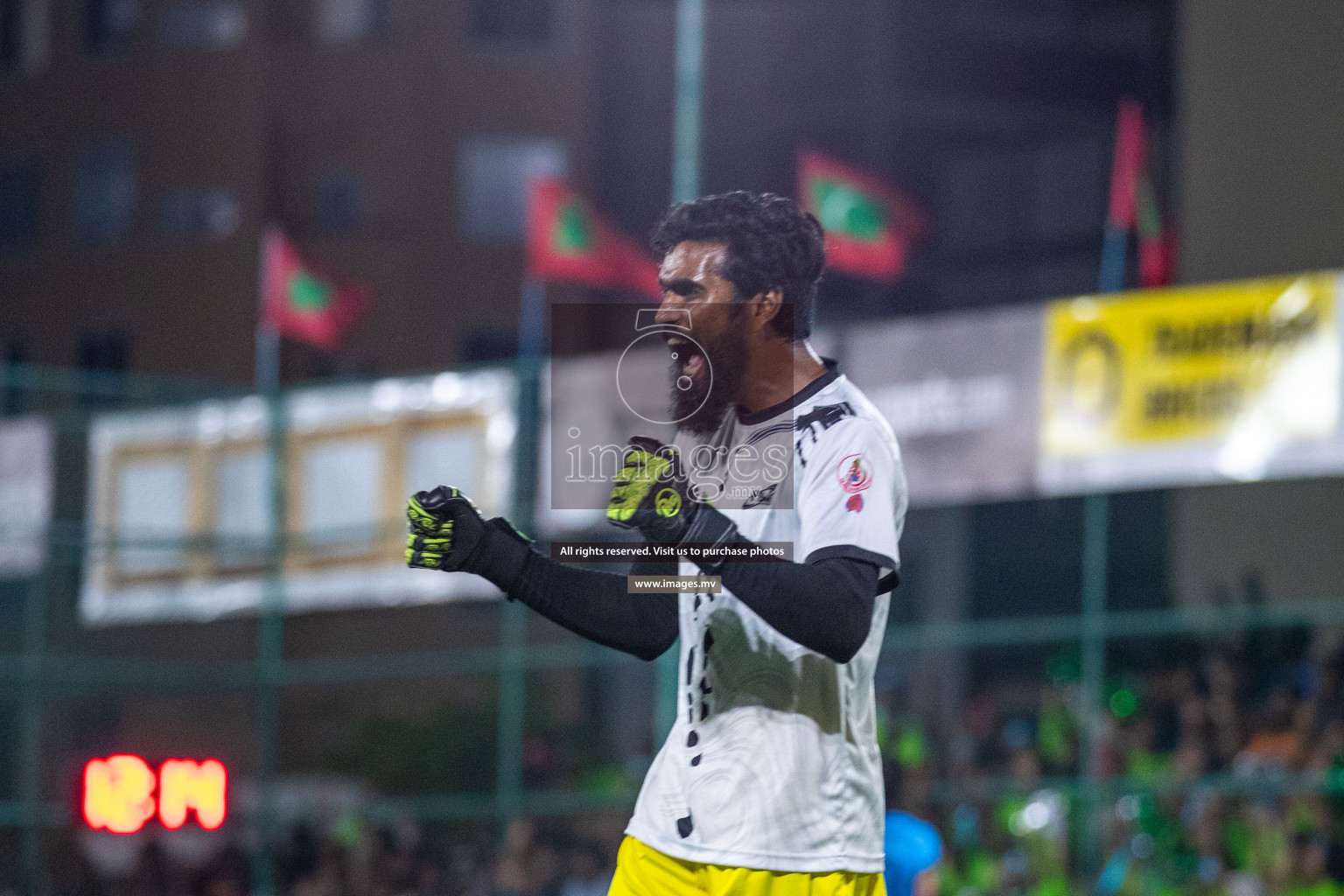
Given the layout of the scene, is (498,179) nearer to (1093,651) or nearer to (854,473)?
(1093,651)

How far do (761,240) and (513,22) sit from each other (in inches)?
960

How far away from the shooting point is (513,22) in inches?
1043

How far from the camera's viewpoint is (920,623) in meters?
14.8

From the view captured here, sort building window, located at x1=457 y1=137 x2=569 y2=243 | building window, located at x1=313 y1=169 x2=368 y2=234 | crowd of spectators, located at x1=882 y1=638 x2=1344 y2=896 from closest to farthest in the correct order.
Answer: crowd of spectators, located at x1=882 y1=638 x2=1344 y2=896
building window, located at x1=457 y1=137 x2=569 y2=243
building window, located at x1=313 y1=169 x2=368 y2=234

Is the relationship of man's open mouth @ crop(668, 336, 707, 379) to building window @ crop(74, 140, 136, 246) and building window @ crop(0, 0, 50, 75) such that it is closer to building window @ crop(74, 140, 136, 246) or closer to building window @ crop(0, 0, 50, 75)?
building window @ crop(74, 140, 136, 246)

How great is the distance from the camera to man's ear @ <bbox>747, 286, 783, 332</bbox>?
9.11 ft

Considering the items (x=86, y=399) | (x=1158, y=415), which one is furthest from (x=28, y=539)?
(x=86, y=399)

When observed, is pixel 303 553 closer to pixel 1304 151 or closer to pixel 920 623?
pixel 920 623

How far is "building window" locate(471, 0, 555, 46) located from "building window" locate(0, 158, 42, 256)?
6.44 m

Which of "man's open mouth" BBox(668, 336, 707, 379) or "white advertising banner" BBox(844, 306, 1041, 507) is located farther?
"white advertising banner" BBox(844, 306, 1041, 507)

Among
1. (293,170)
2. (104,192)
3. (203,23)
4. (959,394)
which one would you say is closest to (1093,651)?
(959,394)

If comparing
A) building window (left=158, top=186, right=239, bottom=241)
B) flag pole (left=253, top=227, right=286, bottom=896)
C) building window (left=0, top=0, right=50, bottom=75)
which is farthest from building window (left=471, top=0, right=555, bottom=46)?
flag pole (left=253, top=227, right=286, bottom=896)

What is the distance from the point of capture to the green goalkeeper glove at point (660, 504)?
2566 millimetres

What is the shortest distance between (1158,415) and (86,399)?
16.1 metres
